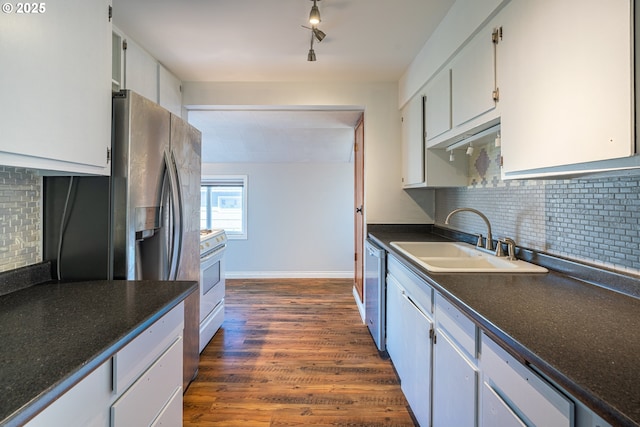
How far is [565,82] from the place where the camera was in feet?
3.23

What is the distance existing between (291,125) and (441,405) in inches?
129

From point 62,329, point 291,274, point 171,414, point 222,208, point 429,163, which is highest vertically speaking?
point 429,163

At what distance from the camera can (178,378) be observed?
1.23 meters

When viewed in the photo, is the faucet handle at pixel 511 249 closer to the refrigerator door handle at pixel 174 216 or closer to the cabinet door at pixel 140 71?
the refrigerator door handle at pixel 174 216

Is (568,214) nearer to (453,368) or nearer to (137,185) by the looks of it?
(453,368)

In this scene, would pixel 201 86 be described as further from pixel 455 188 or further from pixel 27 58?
pixel 455 188

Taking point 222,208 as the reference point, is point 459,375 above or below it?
below

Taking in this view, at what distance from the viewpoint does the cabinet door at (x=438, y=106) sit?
1.91 metres

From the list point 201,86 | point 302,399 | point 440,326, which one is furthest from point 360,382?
point 201,86

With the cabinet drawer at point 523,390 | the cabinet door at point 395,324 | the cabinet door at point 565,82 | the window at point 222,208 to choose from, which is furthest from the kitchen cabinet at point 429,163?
the window at point 222,208

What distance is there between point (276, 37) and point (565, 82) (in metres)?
1.75

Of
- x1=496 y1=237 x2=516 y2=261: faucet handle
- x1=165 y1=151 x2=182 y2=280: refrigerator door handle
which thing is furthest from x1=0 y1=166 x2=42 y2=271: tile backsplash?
x1=496 y1=237 x2=516 y2=261: faucet handle

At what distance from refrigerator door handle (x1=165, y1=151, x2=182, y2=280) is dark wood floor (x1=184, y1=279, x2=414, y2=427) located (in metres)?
0.88

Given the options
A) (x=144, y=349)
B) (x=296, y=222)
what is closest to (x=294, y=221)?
(x=296, y=222)
